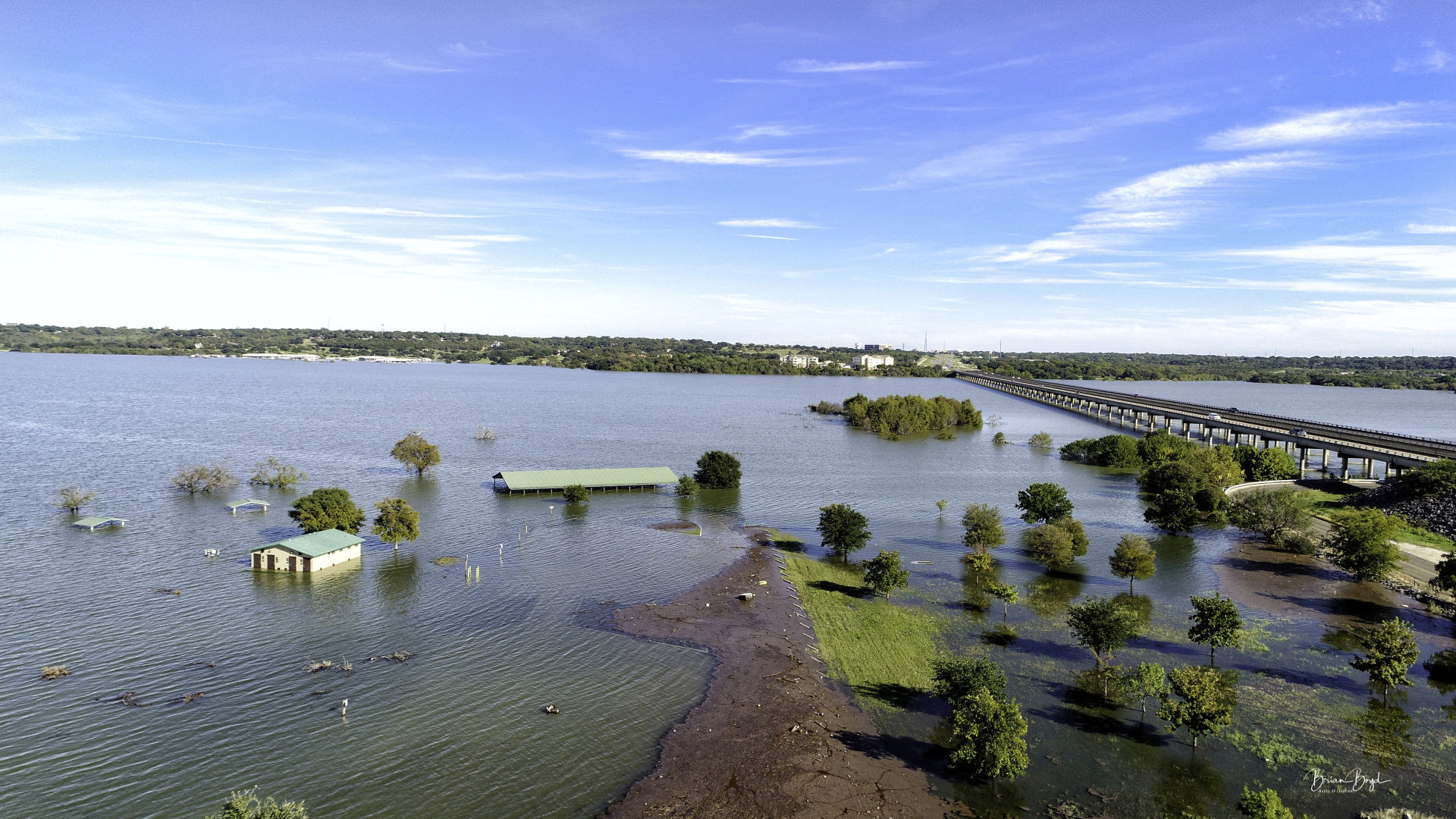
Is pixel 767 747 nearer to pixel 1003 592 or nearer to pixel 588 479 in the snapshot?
pixel 1003 592

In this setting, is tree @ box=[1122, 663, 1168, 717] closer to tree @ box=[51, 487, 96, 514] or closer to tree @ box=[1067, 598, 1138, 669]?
tree @ box=[1067, 598, 1138, 669]

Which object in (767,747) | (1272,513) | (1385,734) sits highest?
(1272,513)

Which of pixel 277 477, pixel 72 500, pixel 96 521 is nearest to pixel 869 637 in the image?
pixel 96 521

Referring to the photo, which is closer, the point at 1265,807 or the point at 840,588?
the point at 1265,807

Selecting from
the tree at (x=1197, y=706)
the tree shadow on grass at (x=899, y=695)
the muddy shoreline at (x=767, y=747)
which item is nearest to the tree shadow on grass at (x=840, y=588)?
the muddy shoreline at (x=767, y=747)

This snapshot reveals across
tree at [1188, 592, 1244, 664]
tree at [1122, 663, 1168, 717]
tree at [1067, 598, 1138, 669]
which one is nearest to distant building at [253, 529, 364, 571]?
tree at [1067, 598, 1138, 669]

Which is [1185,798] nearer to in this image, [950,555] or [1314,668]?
[1314,668]

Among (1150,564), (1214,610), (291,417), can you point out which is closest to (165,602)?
(1214,610)
